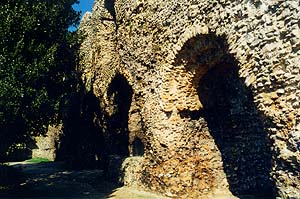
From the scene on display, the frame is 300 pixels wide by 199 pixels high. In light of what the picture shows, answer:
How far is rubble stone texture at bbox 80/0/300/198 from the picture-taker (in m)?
8.57

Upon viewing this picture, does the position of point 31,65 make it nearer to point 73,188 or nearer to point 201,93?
point 73,188

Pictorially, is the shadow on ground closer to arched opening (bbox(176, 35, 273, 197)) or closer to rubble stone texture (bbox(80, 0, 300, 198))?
rubble stone texture (bbox(80, 0, 300, 198))

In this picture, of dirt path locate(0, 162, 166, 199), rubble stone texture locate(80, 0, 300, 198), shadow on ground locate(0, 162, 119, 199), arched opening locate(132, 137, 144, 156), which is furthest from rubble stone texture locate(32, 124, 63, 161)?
rubble stone texture locate(80, 0, 300, 198)

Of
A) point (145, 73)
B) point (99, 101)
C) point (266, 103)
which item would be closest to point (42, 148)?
point (99, 101)

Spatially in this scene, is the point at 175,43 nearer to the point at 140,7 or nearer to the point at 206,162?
the point at 140,7

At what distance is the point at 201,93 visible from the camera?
39.6 feet

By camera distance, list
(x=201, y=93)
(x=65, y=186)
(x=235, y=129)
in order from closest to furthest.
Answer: (x=201, y=93) → (x=235, y=129) → (x=65, y=186)

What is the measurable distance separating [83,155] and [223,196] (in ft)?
34.2

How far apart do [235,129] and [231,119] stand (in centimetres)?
34

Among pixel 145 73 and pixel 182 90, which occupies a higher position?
pixel 145 73

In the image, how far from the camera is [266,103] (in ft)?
26.6

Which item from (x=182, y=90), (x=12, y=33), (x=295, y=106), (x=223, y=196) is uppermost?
(x=12, y=33)

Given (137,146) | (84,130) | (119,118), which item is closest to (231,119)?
(137,146)

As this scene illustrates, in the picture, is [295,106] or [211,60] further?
[211,60]
